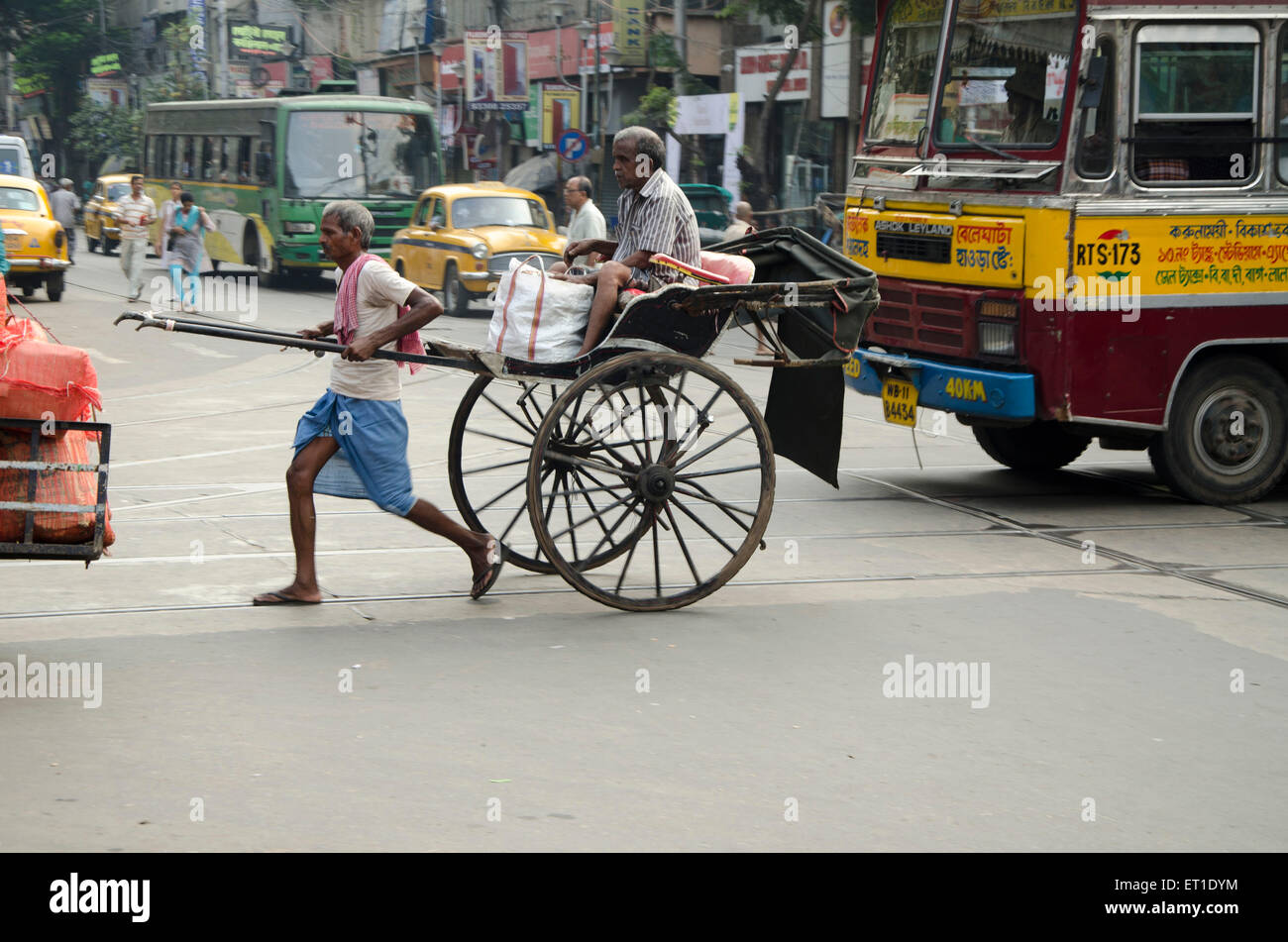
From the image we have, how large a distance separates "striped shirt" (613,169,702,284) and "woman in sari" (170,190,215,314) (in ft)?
54.7

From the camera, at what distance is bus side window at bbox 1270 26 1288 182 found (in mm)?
8672

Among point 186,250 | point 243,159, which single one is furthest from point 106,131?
point 186,250

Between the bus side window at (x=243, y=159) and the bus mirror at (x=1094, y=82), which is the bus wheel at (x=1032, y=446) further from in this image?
the bus side window at (x=243, y=159)

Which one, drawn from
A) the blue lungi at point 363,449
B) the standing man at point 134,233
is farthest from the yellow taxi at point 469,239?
the blue lungi at point 363,449

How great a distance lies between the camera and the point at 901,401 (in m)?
9.28

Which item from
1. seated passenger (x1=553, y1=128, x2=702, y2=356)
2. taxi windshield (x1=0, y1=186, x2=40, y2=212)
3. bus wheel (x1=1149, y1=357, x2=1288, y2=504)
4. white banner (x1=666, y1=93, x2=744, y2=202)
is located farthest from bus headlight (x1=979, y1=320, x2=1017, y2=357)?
white banner (x1=666, y1=93, x2=744, y2=202)

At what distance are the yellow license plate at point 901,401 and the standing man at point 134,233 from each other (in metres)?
16.2

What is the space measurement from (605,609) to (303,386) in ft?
27.4

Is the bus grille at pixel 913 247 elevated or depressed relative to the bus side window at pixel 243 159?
depressed

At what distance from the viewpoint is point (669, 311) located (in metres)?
6.28

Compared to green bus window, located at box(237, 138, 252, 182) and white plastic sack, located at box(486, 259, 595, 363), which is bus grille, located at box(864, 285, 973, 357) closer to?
white plastic sack, located at box(486, 259, 595, 363)

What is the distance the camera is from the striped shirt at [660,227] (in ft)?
21.5

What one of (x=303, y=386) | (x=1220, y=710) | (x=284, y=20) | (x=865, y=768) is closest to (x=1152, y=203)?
(x=1220, y=710)
